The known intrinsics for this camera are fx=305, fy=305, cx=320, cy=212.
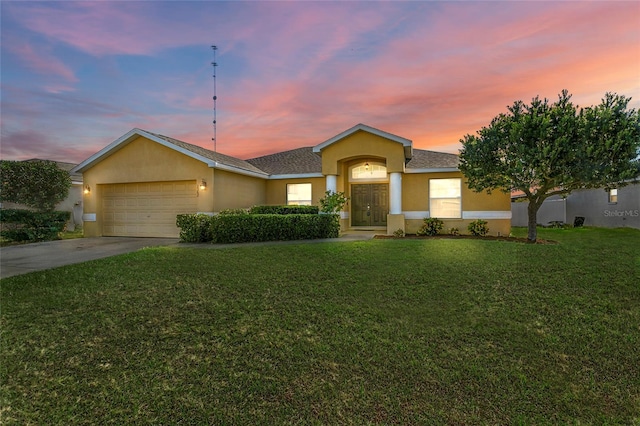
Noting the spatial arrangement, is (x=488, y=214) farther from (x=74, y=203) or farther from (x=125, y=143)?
(x=74, y=203)

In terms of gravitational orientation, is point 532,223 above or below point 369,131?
below

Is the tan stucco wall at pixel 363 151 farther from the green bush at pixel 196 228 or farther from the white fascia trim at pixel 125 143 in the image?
the green bush at pixel 196 228

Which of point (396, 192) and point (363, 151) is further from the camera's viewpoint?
point (363, 151)

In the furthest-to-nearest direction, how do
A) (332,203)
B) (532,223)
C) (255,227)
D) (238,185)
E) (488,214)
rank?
(238,185) < (488,214) < (332,203) < (532,223) < (255,227)

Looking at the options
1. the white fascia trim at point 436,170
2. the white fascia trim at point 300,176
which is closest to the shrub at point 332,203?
the white fascia trim at point 300,176

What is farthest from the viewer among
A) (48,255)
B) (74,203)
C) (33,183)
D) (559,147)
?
(74,203)

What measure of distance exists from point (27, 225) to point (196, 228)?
8.62 metres

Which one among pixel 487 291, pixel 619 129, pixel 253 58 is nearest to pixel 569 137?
pixel 619 129

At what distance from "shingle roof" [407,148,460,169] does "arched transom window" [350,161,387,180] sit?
134 centimetres

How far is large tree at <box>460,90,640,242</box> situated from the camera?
31.5 ft

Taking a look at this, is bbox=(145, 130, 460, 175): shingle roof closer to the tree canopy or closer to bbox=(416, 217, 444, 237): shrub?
bbox=(416, 217, 444, 237): shrub

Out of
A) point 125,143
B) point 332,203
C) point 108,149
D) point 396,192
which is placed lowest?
point 332,203

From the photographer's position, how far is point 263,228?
11188mm

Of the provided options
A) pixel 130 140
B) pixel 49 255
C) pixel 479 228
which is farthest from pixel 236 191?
pixel 479 228
